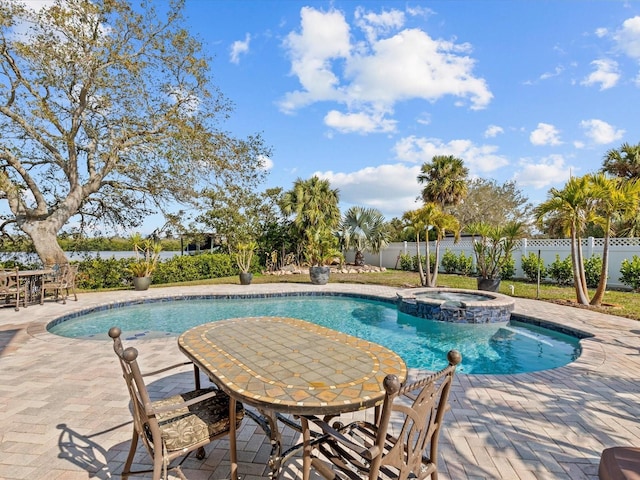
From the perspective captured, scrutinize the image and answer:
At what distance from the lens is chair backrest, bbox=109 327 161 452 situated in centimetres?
162

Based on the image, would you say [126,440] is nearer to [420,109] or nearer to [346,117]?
[420,109]

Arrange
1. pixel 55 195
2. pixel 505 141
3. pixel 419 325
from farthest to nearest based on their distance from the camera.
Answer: pixel 505 141 < pixel 55 195 < pixel 419 325

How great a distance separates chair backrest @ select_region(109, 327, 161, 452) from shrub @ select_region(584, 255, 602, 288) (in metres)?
13.5

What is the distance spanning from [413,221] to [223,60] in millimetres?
9704

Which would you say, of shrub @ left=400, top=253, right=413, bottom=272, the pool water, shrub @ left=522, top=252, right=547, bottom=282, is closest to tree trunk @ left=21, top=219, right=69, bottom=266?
the pool water

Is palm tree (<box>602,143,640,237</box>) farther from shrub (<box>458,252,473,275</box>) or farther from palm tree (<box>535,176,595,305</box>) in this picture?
palm tree (<box>535,176,595,305</box>)

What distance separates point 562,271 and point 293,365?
12970 millimetres

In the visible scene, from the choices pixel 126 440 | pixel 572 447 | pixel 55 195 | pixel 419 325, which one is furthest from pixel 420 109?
pixel 55 195

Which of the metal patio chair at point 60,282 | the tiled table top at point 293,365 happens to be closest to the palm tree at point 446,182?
the metal patio chair at point 60,282

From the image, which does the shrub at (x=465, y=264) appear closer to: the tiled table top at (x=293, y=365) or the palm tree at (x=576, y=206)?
the palm tree at (x=576, y=206)

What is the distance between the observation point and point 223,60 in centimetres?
1288

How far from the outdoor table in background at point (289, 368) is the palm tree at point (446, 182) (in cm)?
1467

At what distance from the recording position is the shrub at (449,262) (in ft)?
51.8

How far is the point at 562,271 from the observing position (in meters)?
11.6
